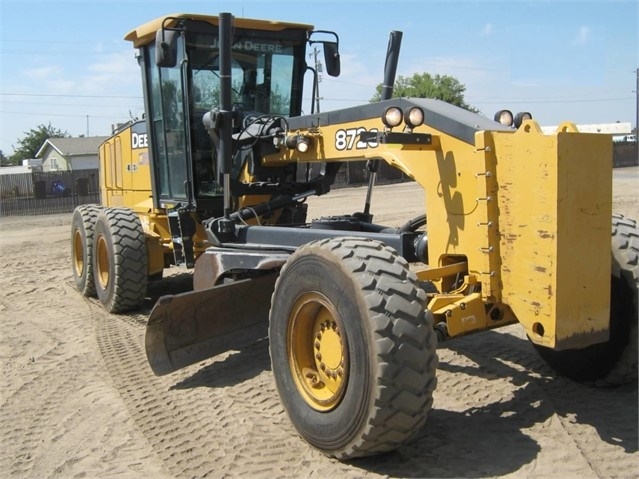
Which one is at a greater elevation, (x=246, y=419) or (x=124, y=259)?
(x=124, y=259)

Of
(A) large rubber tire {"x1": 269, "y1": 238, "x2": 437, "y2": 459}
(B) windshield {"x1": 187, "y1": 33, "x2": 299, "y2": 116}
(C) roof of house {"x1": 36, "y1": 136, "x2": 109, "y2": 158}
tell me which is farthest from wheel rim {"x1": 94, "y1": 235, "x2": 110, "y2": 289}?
(C) roof of house {"x1": 36, "y1": 136, "x2": 109, "y2": 158}

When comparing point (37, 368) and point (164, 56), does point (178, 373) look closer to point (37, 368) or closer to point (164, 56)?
Result: point (37, 368)

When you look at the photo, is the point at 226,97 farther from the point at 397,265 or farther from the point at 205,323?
the point at 397,265

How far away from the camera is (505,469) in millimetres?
3438

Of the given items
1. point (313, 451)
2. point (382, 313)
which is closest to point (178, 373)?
point (313, 451)

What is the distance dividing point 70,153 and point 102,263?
55165mm

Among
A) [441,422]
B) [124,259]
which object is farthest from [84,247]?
[441,422]

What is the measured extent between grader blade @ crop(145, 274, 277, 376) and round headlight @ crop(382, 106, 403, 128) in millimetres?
1872

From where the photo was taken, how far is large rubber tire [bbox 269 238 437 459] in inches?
129

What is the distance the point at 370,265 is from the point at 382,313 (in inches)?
11.4

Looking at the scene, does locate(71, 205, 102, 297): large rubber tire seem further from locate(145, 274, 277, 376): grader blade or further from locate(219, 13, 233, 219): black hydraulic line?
locate(145, 274, 277, 376): grader blade

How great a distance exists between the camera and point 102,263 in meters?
7.78

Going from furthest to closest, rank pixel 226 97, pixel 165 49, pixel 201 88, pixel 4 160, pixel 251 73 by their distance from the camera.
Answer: pixel 4 160 < pixel 251 73 < pixel 201 88 < pixel 165 49 < pixel 226 97

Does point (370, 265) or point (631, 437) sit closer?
point (370, 265)
